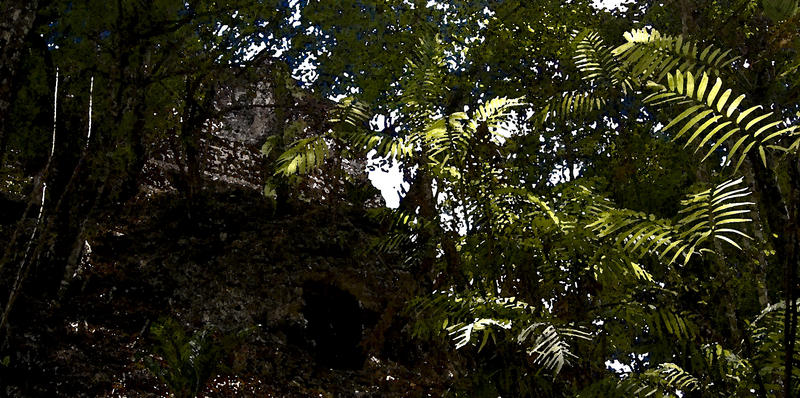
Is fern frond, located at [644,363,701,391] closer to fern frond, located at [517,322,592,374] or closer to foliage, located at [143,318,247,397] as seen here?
fern frond, located at [517,322,592,374]

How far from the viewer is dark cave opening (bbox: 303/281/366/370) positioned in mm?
6875

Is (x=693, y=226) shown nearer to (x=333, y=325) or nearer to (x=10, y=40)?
(x=10, y=40)

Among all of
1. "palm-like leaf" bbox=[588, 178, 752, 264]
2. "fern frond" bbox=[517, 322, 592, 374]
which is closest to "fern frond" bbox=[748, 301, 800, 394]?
"palm-like leaf" bbox=[588, 178, 752, 264]

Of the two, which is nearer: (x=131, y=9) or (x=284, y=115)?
(x=131, y=9)

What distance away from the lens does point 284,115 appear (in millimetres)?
9430

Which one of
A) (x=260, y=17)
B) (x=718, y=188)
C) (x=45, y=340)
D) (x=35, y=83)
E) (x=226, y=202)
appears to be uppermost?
(x=260, y=17)

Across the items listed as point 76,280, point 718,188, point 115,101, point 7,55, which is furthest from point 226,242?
point 718,188

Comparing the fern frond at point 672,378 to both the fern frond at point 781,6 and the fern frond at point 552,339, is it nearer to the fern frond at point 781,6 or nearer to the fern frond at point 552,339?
the fern frond at point 552,339

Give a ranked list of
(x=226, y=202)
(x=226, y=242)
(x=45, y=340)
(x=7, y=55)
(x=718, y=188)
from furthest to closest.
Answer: (x=226, y=202), (x=226, y=242), (x=45, y=340), (x=7, y=55), (x=718, y=188)

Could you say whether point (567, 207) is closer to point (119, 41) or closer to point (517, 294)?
point (517, 294)

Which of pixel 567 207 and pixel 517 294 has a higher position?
pixel 567 207

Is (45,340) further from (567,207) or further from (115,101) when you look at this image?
(567,207)

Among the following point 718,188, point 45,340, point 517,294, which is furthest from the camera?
point 45,340

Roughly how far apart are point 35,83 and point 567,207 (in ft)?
21.3
